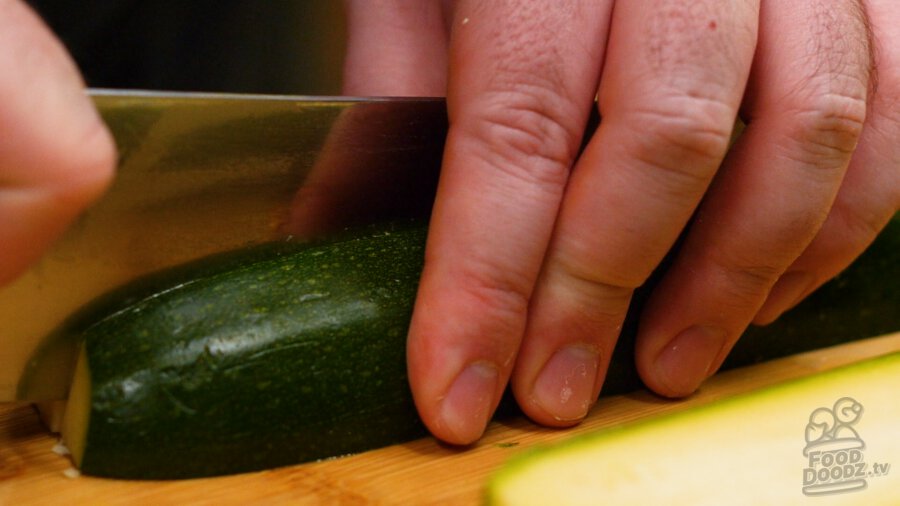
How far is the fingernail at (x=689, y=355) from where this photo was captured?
148 cm

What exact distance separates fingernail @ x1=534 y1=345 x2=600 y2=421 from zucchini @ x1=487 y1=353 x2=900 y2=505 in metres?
0.08

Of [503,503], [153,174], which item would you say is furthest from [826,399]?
[153,174]

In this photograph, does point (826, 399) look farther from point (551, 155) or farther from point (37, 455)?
point (37, 455)

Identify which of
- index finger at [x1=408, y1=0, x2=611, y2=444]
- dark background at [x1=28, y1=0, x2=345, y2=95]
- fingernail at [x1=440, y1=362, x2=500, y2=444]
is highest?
index finger at [x1=408, y1=0, x2=611, y2=444]

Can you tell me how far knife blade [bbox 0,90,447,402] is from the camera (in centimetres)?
122

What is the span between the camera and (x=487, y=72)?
47.6 inches

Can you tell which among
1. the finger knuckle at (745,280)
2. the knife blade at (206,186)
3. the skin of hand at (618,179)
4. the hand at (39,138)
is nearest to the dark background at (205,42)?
the knife blade at (206,186)

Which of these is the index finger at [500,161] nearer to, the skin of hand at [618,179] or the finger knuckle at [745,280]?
the skin of hand at [618,179]

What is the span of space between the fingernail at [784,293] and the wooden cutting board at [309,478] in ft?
1.27

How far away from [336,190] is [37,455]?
607mm

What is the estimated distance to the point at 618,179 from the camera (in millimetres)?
1202

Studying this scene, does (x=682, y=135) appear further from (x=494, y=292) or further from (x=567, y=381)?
(x=567, y=381)

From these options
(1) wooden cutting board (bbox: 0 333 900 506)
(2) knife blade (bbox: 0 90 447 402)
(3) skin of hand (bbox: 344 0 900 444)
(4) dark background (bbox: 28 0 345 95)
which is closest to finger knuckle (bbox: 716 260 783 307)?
(3) skin of hand (bbox: 344 0 900 444)

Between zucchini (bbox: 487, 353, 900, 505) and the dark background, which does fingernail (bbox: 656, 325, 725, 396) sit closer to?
zucchini (bbox: 487, 353, 900, 505)
